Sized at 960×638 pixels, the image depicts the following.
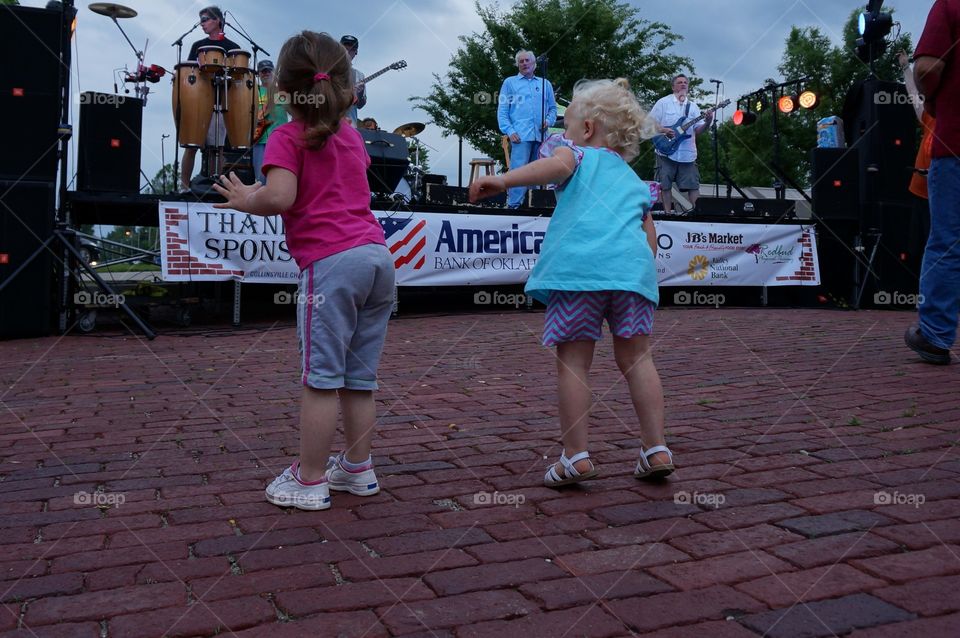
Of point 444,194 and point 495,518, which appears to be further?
point 444,194

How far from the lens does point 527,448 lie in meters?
3.92

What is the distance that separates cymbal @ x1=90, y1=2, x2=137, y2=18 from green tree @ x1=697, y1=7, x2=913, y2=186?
81.3ft

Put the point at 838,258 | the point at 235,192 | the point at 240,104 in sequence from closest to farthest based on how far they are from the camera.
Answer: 1. the point at 235,192
2. the point at 240,104
3. the point at 838,258

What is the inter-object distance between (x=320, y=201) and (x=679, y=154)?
34.3 feet

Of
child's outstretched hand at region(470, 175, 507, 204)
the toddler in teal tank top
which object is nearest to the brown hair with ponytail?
child's outstretched hand at region(470, 175, 507, 204)

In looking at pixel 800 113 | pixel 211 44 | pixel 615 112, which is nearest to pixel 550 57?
pixel 800 113

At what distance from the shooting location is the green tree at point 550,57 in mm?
32781

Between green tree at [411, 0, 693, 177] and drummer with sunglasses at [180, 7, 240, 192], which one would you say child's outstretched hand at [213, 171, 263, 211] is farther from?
green tree at [411, 0, 693, 177]

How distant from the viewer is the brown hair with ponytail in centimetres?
302

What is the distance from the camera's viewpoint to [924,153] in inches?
237

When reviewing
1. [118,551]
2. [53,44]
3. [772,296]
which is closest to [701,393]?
[118,551]
